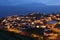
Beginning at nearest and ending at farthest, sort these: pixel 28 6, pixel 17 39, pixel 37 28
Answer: pixel 17 39
pixel 37 28
pixel 28 6

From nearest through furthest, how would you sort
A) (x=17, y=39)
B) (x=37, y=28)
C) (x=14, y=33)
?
(x=17, y=39) < (x=14, y=33) < (x=37, y=28)

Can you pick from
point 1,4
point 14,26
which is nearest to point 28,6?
point 1,4

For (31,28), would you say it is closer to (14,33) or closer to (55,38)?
(14,33)

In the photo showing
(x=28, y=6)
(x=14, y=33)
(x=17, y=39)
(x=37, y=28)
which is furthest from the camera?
(x=28, y=6)

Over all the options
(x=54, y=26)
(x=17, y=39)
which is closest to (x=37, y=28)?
(x=54, y=26)

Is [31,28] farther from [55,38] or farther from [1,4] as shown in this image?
[1,4]

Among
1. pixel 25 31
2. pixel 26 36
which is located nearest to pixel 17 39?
pixel 26 36

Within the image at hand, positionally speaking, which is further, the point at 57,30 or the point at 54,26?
the point at 54,26

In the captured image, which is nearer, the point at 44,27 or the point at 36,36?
the point at 36,36
